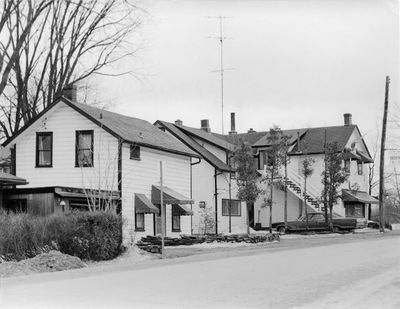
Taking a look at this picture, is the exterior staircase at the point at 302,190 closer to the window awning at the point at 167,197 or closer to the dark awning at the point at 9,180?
the window awning at the point at 167,197

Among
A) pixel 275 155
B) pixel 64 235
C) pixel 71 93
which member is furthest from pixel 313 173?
pixel 64 235

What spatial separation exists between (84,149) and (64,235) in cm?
1068

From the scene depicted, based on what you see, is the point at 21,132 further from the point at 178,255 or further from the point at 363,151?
the point at 363,151

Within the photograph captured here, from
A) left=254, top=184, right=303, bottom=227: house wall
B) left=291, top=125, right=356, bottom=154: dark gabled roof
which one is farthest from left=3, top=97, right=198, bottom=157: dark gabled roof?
left=291, top=125, right=356, bottom=154: dark gabled roof

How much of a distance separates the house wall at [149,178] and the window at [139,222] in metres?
0.23

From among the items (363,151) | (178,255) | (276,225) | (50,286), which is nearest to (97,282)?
(50,286)

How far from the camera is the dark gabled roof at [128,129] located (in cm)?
2956

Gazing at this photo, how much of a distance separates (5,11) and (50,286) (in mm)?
21992

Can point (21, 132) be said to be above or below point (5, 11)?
below

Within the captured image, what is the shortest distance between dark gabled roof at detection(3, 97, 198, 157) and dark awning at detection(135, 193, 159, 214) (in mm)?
2380

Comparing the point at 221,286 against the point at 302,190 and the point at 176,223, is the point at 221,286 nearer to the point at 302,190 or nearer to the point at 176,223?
the point at 176,223

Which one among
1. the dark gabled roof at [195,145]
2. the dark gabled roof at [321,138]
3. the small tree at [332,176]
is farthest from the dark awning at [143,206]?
the dark gabled roof at [321,138]

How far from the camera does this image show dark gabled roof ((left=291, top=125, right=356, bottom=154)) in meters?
50.0

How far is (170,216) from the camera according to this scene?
33.0 metres
